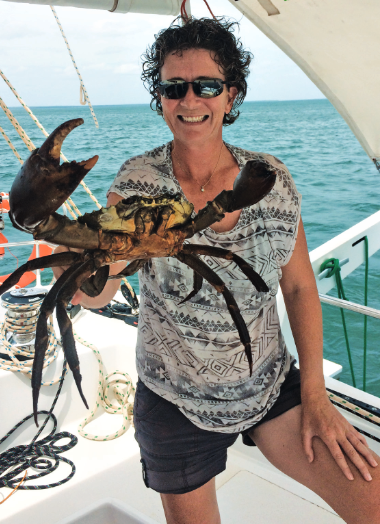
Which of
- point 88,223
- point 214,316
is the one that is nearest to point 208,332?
point 214,316

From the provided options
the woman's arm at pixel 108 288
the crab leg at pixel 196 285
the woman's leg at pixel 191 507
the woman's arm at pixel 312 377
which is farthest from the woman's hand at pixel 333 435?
the woman's arm at pixel 108 288

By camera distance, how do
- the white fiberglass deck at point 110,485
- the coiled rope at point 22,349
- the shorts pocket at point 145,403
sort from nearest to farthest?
the shorts pocket at point 145,403 < the white fiberglass deck at point 110,485 < the coiled rope at point 22,349

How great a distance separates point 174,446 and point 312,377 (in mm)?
491

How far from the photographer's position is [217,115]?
4.93ft

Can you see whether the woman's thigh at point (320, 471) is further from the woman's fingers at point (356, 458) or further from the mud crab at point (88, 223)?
the mud crab at point (88, 223)

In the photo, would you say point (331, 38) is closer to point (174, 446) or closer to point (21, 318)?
point (174, 446)

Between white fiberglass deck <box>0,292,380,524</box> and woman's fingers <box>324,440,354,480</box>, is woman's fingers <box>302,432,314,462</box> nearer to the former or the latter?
woman's fingers <box>324,440,354,480</box>

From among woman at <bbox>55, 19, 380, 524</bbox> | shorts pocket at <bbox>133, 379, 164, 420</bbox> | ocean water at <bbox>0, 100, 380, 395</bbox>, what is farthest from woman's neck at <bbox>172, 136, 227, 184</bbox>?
ocean water at <bbox>0, 100, 380, 395</bbox>

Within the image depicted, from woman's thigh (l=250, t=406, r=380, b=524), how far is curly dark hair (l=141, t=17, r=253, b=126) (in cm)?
112

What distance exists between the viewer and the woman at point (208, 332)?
1.48m

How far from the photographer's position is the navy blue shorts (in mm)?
1518

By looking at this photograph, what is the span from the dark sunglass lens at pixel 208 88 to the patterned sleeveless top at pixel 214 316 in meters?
0.24

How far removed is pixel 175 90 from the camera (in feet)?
4.76

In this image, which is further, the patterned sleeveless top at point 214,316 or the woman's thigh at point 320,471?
the patterned sleeveless top at point 214,316
